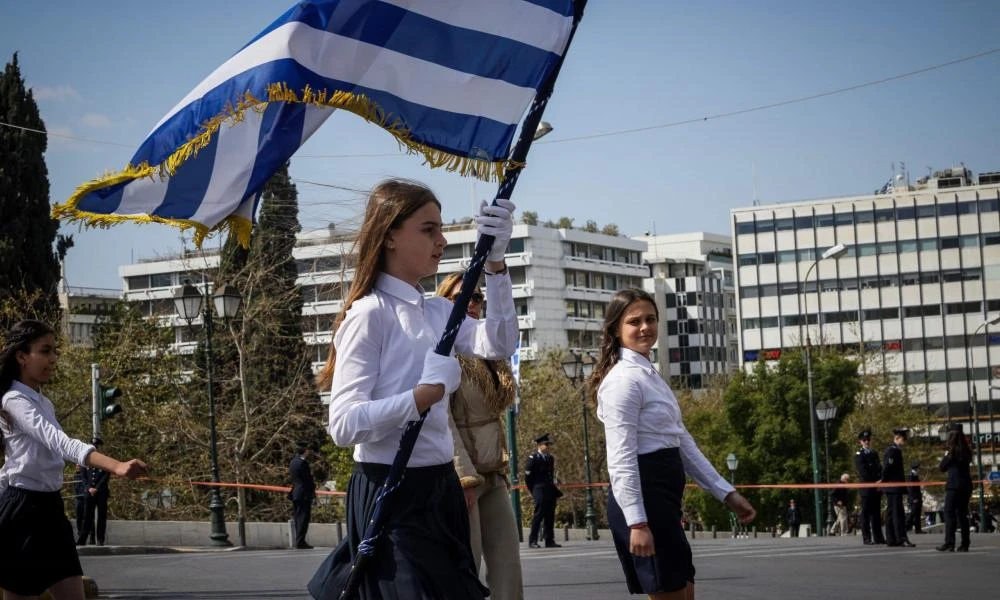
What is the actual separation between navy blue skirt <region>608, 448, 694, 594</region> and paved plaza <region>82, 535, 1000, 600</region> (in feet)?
17.8

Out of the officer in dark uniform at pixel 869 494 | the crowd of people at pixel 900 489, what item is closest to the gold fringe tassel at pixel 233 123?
the crowd of people at pixel 900 489

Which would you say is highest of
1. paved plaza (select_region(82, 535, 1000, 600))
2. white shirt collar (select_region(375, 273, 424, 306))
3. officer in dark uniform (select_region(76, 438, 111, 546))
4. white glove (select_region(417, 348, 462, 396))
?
white shirt collar (select_region(375, 273, 424, 306))

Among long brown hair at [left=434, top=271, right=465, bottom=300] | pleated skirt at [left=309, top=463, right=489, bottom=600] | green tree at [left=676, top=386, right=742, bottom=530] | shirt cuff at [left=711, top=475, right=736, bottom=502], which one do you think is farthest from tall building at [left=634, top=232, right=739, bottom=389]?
pleated skirt at [left=309, top=463, right=489, bottom=600]

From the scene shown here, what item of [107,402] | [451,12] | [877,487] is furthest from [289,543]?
[451,12]

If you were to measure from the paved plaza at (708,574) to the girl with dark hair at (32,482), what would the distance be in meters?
5.18

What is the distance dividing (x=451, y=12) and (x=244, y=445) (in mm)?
34240

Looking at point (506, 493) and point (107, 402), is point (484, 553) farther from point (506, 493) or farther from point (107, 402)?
point (107, 402)

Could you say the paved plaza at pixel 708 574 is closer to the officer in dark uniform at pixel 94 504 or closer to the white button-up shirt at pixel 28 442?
the officer in dark uniform at pixel 94 504

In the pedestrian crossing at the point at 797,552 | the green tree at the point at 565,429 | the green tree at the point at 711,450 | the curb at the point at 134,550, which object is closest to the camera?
the pedestrian crossing at the point at 797,552

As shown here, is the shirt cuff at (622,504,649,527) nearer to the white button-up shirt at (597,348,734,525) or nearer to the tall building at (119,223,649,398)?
the white button-up shirt at (597,348,734,525)

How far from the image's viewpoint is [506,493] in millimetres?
6996

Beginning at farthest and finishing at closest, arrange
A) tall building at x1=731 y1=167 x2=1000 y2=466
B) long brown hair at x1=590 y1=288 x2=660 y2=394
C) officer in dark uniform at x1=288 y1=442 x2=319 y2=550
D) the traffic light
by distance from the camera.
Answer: tall building at x1=731 y1=167 x2=1000 y2=466, officer in dark uniform at x1=288 y1=442 x2=319 y2=550, the traffic light, long brown hair at x1=590 y1=288 x2=660 y2=394

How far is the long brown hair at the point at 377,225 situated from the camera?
4.52 meters

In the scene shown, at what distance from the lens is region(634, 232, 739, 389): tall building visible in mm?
147375
